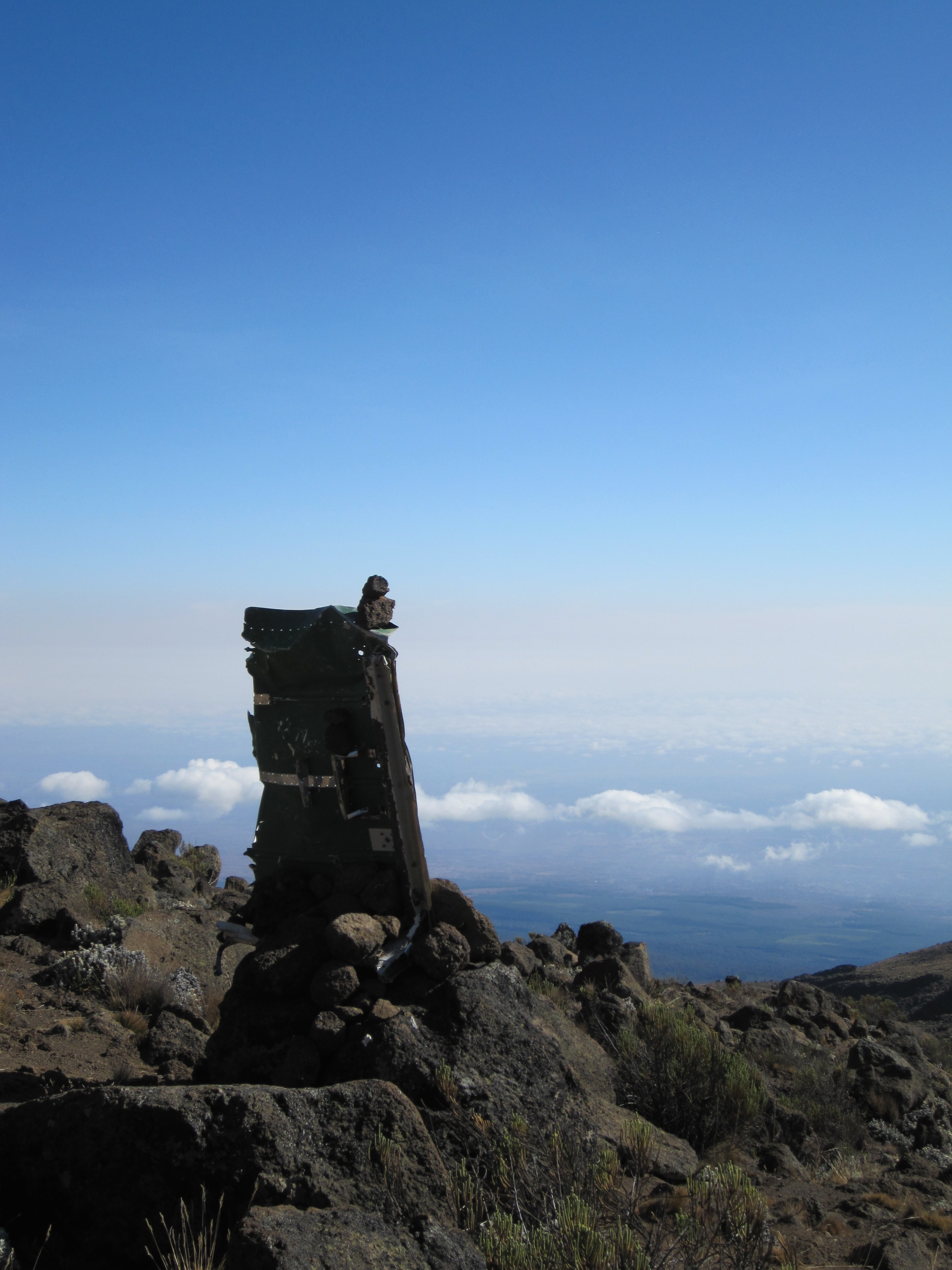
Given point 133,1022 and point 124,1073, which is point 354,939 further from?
point 133,1022

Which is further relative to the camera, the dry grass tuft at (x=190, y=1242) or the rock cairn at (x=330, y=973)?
the rock cairn at (x=330, y=973)

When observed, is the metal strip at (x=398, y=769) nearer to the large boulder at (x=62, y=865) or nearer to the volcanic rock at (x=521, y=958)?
the volcanic rock at (x=521, y=958)

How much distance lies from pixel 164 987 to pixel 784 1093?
6657 millimetres

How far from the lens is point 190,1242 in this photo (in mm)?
3420

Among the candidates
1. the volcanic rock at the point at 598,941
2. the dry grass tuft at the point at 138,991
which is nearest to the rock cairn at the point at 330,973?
the dry grass tuft at the point at 138,991

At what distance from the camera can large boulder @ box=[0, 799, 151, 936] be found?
1070 centimetres

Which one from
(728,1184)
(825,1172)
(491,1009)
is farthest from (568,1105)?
(825,1172)

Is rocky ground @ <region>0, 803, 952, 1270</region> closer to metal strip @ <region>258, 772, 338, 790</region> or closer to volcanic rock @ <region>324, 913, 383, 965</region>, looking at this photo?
volcanic rock @ <region>324, 913, 383, 965</region>

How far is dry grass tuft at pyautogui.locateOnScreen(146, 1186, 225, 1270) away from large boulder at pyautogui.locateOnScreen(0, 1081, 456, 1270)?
47mm

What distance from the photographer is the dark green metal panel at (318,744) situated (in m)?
A: 6.86

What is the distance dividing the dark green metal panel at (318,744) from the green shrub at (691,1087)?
3.19 meters

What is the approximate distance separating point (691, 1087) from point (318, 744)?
4513 millimetres

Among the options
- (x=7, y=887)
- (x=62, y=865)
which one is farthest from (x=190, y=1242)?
(x=62, y=865)

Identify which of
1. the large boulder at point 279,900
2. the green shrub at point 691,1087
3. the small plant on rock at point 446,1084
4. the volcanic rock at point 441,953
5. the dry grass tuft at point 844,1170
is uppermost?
the large boulder at point 279,900
